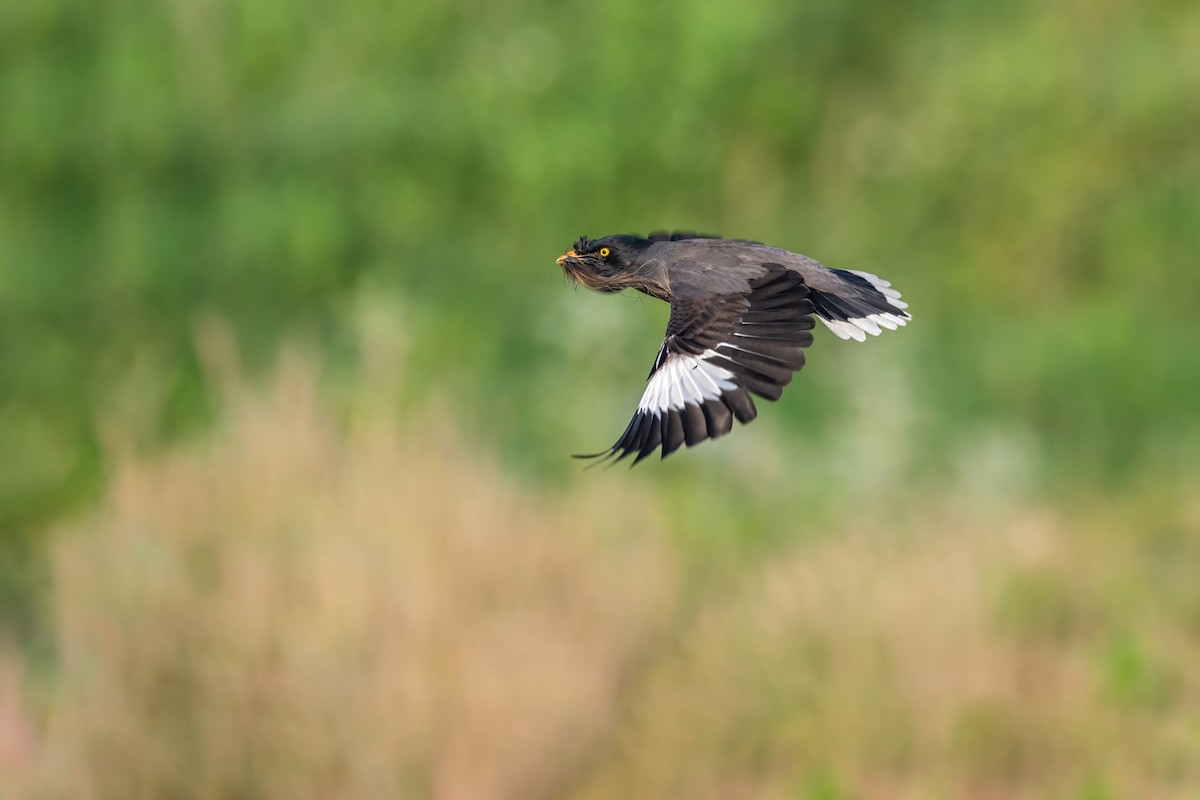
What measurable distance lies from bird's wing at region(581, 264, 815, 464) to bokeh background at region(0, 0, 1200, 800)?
280 cm

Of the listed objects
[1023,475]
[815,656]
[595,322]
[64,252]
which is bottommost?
[815,656]

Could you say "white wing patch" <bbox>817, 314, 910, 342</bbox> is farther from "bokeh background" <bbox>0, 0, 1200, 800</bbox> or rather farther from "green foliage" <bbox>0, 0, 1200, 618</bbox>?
"green foliage" <bbox>0, 0, 1200, 618</bbox>

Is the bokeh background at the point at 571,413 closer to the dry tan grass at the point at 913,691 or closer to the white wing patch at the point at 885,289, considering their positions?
the dry tan grass at the point at 913,691

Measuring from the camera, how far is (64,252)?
9086 millimetres

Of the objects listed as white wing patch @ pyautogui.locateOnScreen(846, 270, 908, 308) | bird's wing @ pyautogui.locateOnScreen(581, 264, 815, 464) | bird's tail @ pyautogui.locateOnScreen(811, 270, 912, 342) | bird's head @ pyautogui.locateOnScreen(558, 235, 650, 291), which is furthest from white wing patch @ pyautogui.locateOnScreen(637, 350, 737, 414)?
white wing patch @ pyautogui.locateOnScreen(846, 270, 908, 308)

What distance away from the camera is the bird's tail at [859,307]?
223 cm

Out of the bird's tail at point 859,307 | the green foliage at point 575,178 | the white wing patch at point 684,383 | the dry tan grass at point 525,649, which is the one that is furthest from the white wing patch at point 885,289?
the green foliage at point 575,178

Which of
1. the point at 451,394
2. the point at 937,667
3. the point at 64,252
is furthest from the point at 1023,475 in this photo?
the point at 64,252

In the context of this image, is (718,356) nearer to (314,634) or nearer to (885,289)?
(885,289)

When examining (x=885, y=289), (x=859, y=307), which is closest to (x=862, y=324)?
(x=859, y=307)

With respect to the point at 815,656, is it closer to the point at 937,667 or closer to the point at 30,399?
the point at 937,667

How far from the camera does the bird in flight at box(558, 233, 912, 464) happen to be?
195 centimetres

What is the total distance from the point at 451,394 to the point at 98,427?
1775 mm

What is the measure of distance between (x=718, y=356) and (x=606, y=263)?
19 centimetres
